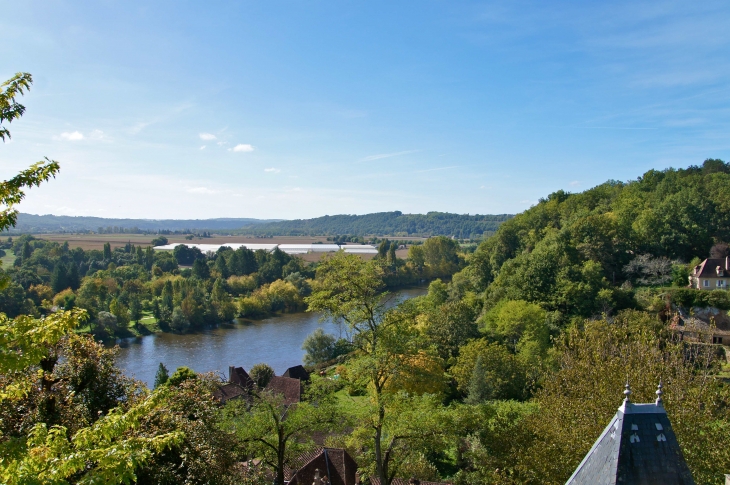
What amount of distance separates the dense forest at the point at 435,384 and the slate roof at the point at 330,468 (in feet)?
1.81

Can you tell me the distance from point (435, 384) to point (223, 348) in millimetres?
27173

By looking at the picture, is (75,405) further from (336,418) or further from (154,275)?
(154,275)

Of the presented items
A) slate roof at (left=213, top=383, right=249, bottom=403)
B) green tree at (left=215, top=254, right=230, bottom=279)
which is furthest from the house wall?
green tree at (left=215, top=254, right=230, bottom=279)

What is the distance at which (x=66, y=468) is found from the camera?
175 inches

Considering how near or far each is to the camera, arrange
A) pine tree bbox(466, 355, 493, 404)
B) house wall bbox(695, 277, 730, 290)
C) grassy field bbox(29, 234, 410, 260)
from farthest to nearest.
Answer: grassy field bbox(29, 234, 410, 260) → house wall bbox(695, 277, 730, 290) → pine tree bbox(466, 355, 493, 404)

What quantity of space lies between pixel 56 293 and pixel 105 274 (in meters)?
8.44

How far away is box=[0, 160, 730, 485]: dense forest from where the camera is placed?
20.0ft

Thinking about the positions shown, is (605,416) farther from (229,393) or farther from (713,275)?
(713,275)

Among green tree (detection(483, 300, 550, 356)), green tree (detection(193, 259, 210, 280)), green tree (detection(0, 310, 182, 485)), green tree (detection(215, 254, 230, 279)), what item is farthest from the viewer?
green tree (detection(215, 254, 230, 279))

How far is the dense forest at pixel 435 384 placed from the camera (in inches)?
240

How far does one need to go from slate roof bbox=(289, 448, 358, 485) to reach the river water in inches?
548

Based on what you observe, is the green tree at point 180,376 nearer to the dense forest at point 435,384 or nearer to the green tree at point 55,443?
the dense forest at point 435,384

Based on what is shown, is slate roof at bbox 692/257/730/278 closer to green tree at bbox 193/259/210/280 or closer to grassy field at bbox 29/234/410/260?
green tree at bbox 193/259/210/280

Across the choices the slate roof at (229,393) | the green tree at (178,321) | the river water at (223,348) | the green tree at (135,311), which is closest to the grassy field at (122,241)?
the river water at (223,348)
